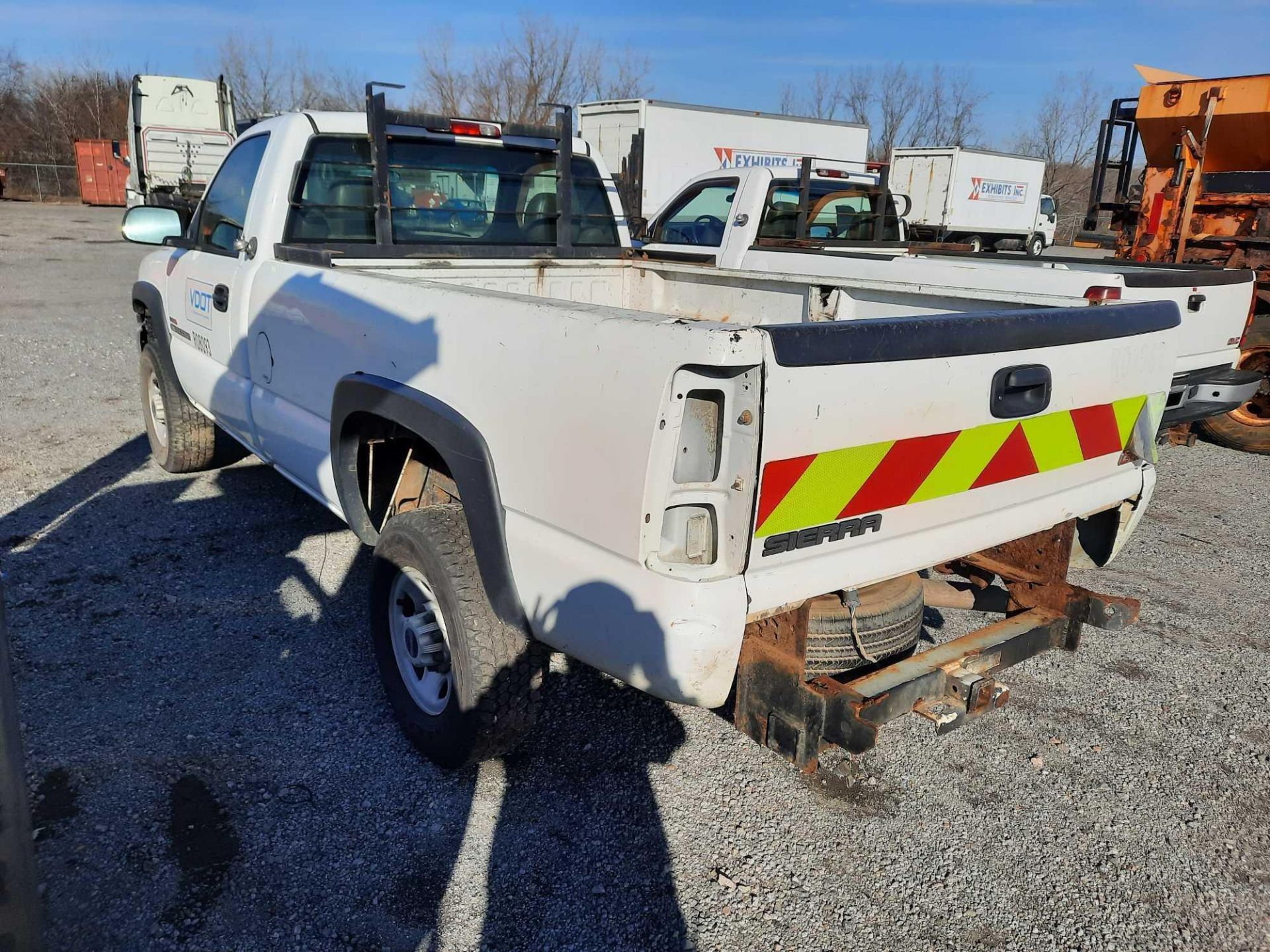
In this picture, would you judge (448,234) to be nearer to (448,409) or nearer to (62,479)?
(448,409)

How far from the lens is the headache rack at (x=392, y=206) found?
13.4 feet

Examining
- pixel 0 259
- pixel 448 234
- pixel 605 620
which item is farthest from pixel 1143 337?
pixel 0 259

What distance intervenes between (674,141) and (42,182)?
40346 mm

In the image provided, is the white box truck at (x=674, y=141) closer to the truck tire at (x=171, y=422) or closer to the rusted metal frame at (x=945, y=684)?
the truck tire at (x=171, y=422)

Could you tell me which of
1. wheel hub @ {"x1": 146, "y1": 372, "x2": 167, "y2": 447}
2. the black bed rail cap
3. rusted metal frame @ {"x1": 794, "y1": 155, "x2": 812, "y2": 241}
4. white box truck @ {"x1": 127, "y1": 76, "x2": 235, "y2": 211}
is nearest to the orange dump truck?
rusted metal frame @ {"x1": 794, "y1": 155, "x2": 812, "y2": 241}

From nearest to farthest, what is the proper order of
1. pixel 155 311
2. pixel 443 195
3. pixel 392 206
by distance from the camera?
pixel 392 206 < pixel 443 195 < pixel 155 311

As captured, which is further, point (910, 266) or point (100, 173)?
point (100, 173)

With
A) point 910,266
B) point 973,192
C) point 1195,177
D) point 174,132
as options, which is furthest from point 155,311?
point 973,192

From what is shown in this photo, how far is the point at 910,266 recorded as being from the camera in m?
4.91

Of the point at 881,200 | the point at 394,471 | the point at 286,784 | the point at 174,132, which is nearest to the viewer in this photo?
the point at 286,784

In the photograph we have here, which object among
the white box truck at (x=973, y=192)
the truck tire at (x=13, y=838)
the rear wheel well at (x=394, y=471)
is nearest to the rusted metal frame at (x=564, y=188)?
the rear wheel well at (x=394, y=471)

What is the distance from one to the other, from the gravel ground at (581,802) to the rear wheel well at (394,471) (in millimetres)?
692

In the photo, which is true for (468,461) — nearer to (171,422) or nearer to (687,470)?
(687,470)

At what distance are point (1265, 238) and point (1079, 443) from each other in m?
6.88
